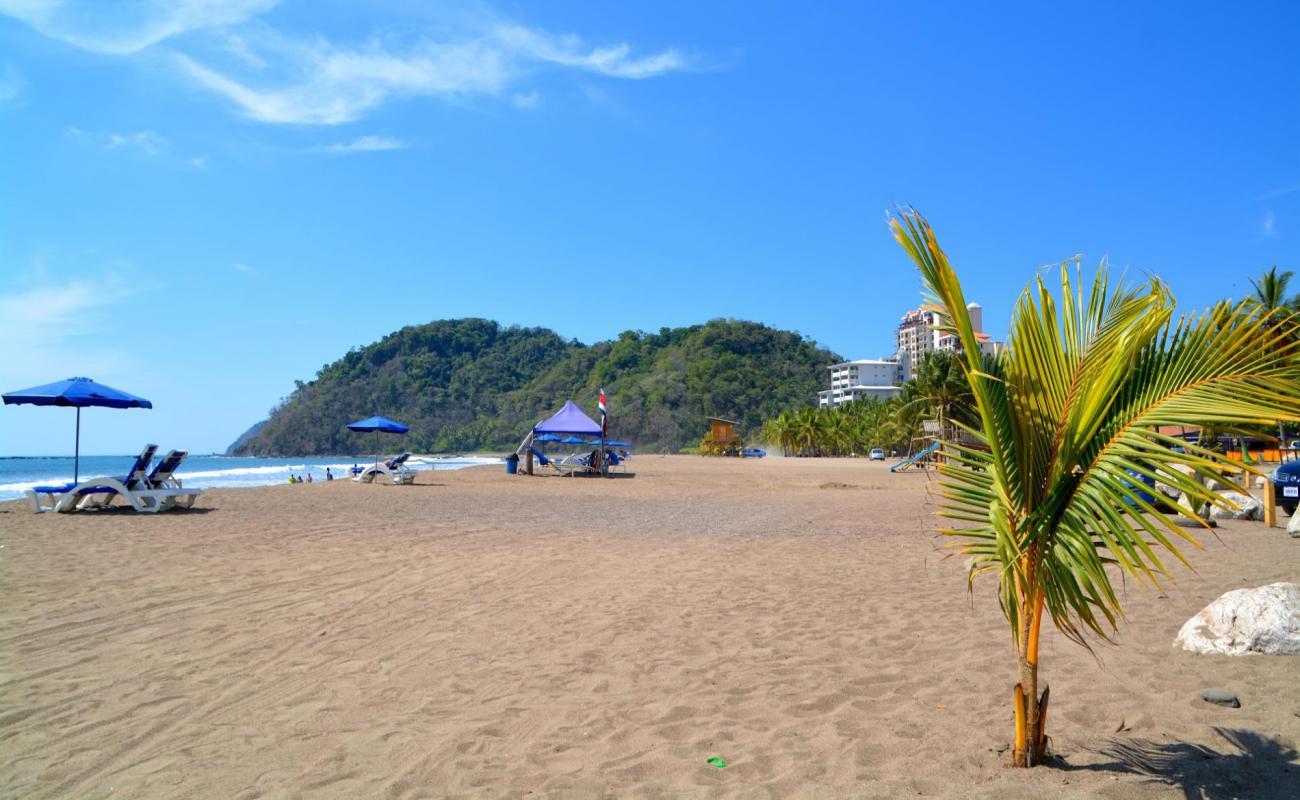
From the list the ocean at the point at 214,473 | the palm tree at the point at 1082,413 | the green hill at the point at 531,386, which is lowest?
the ocean at the point at 214,473

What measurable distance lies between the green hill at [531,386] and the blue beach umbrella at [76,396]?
88103 mm

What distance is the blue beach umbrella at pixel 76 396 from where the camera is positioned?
542 inches

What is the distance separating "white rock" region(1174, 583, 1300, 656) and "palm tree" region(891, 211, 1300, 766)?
2413mm

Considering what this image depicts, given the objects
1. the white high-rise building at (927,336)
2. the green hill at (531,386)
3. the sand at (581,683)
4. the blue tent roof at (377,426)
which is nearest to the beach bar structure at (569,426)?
the blue tent roof at (377,426)

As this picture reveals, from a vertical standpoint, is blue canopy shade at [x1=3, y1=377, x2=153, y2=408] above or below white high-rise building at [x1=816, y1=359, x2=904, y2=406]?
below

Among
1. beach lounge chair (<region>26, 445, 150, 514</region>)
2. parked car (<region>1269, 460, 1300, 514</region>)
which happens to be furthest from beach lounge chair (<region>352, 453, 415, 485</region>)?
parked car (<region>1269, 460, 1300, 514</region>)

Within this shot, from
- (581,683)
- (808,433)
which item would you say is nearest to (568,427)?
(581,683)

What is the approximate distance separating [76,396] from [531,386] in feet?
370

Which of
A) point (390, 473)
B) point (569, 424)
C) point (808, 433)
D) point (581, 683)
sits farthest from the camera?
point (808, 433)

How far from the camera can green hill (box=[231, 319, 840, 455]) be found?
108500 millimetres

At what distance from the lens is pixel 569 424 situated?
27.9m

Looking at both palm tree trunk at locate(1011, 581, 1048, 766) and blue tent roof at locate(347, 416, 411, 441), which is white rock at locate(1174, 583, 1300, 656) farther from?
blue tent roof at locate(347, 416, 411, 441)

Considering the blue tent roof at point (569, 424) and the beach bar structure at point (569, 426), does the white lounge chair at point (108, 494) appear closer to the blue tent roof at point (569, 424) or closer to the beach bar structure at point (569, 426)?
the beach bar structure at point (569, 426)

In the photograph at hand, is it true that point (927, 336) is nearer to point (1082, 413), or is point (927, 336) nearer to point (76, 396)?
point (76, 396)
